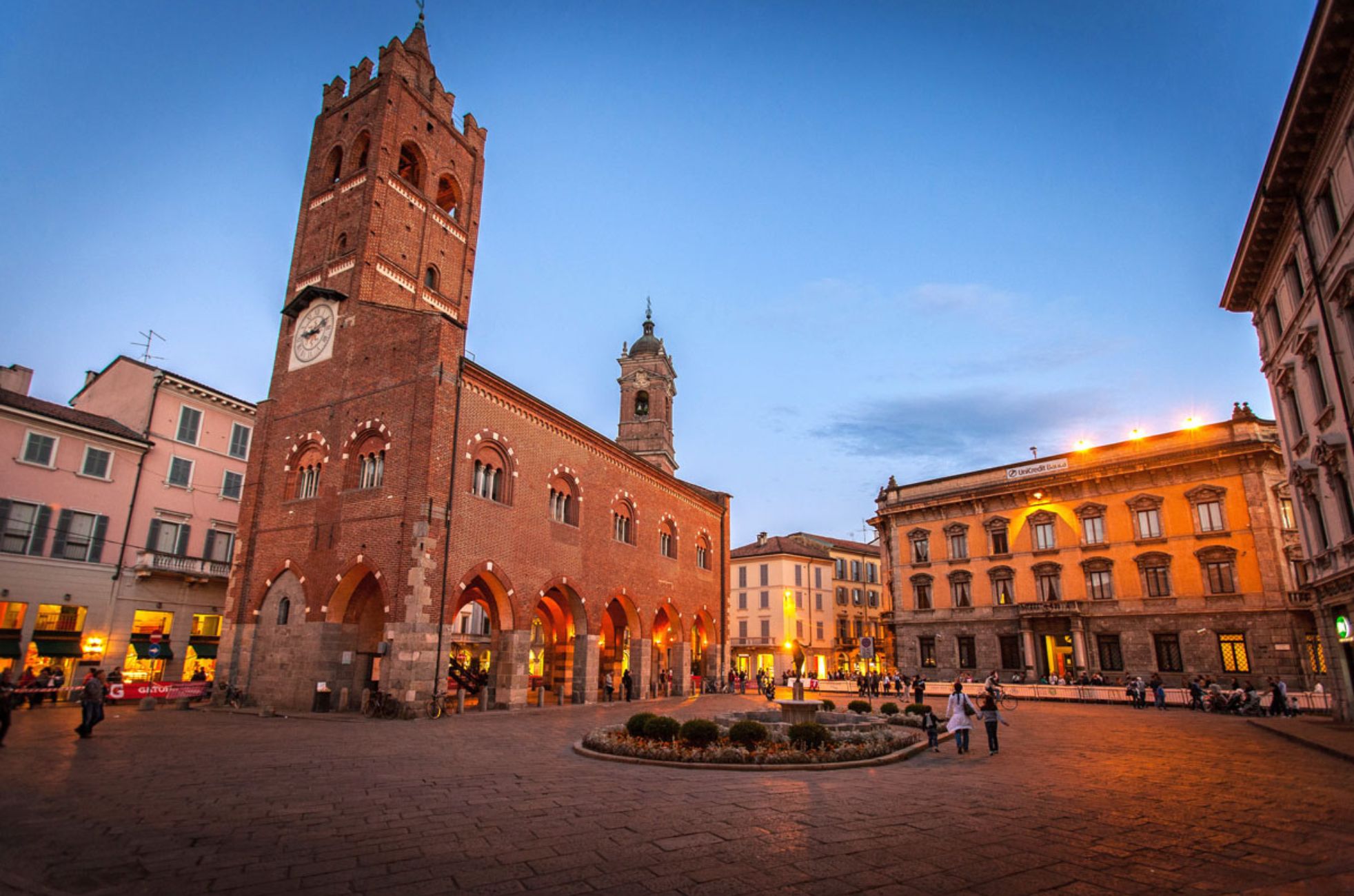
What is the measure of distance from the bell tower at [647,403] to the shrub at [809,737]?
139ft

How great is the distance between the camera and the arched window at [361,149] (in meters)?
30.0

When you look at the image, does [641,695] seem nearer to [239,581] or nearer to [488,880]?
[239,581]

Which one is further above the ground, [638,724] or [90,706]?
[90,706]

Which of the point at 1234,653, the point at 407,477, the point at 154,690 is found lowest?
the point at 154,690

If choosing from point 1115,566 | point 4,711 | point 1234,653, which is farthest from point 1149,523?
point 4,711

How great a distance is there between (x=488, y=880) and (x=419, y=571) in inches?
664

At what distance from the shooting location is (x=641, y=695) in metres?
32.7

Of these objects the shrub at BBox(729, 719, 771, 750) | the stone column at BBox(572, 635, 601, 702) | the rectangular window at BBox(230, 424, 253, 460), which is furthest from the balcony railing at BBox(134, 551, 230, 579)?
the shrub at BBox(729, 719, 771, 750)

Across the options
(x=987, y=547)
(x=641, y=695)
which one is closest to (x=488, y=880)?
(x=641, y=695)

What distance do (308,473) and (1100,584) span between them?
38.6 m

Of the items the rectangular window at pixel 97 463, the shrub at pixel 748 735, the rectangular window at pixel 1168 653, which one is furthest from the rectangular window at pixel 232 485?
the rectangular window at pixel 1168 653

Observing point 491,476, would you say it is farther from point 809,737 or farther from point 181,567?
point 181,567

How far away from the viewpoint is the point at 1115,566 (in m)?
37.4

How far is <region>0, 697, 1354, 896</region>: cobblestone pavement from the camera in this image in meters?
6.05
